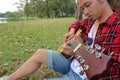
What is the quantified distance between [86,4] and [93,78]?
0.59m

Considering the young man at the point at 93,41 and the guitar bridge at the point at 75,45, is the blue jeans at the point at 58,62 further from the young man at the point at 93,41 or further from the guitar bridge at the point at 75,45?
the guitar bridge at the point at 75,45

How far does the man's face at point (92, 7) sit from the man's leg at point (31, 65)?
23.6 inches

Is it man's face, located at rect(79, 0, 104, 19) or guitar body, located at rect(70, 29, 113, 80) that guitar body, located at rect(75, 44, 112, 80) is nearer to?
guitar body, located at rect(70, 29, 113, 80)

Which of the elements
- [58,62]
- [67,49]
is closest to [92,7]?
[67,49]

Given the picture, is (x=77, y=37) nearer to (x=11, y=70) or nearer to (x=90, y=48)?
(x=90, y=48)

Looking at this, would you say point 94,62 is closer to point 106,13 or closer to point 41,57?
point 106,13

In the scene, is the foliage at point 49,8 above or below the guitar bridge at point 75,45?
below

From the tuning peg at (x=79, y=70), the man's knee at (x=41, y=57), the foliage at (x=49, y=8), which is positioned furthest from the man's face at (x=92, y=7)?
the foliage at (x=49, y=8)

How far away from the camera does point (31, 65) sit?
2.78m

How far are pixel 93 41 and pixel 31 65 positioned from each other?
0.61m

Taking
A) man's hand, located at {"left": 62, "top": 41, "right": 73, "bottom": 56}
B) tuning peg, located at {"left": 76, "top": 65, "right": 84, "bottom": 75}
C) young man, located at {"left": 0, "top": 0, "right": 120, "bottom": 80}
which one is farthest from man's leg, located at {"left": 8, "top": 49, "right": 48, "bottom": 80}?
tuning peg, located at {"left": 76, "top": 65, "right": 84, "bottom": 75}

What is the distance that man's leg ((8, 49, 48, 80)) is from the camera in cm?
276

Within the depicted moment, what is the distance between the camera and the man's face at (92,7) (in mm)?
2455

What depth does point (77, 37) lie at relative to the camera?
2760 mm
